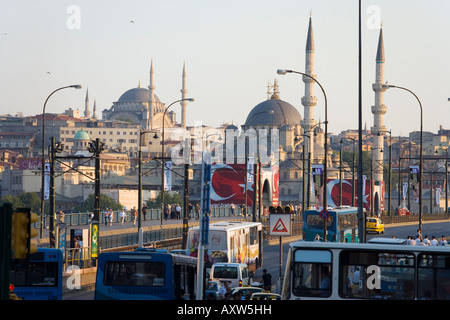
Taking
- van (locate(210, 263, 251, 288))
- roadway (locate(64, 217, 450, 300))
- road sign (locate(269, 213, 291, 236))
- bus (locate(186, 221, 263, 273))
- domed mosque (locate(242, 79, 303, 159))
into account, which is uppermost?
domed mosque (locate(242, 79, 303, 159))

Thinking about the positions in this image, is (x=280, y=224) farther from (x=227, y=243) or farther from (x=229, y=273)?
(x=227, y=243)

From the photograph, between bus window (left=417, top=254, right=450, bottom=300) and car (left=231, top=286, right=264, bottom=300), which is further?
car (left=231, top=286, right=264, bottom=300)

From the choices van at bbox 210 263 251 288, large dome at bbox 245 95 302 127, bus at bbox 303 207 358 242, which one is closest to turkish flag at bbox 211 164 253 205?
bus at bbox 303 207 358 242

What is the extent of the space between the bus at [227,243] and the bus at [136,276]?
12.8m

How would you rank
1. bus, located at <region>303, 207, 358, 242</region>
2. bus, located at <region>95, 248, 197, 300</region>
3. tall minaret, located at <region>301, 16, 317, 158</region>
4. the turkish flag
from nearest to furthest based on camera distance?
bus, located at <region>95, 248, 197, 300</region>
bus, located at <region>303, 207, 358, 242</region>
the turkish flag
tall minaret, located at <region>301, 16, 317, 158</region>

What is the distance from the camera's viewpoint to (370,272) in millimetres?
16203

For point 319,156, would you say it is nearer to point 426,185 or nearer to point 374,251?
point 426,185

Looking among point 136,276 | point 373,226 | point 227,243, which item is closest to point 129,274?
point 136,276

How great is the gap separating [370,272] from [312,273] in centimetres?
103

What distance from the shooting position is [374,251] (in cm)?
1622

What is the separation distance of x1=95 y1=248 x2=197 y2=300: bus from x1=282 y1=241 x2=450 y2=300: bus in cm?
290

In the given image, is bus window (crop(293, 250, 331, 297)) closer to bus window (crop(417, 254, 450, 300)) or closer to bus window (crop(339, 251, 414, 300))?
bus window (crop(339, 251, 414, 300))

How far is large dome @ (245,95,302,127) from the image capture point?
7092 inches
